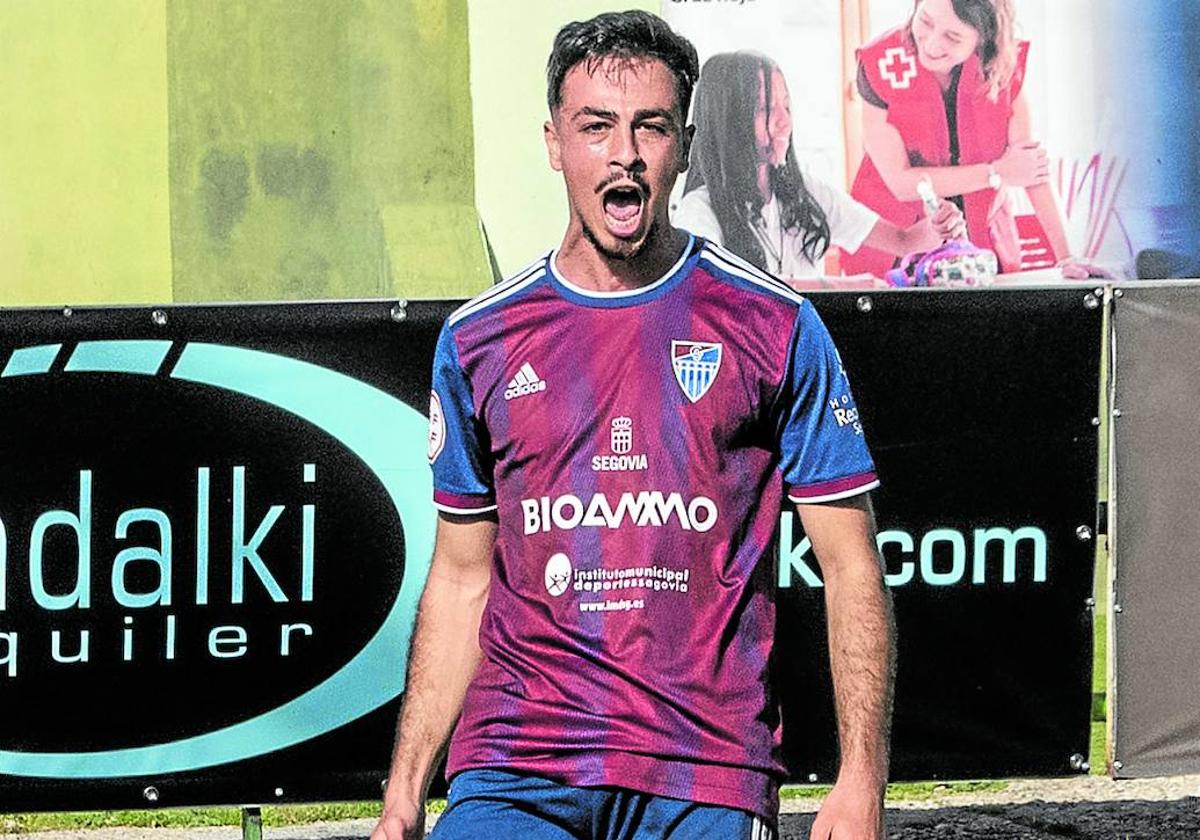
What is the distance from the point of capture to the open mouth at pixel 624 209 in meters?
3.99

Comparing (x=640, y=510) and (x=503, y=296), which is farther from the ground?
(x=503, y=296)

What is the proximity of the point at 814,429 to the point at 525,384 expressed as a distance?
1.83 feet

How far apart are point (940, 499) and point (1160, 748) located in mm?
1162

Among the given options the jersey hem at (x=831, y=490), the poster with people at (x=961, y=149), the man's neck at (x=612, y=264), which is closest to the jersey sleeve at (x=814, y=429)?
the jersey hem at (x=831, y=490)

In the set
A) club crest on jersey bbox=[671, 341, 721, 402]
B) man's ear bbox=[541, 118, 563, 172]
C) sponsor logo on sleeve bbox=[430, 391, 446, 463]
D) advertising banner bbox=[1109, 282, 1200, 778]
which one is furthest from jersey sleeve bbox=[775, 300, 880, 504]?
advertising banner bbox=[1109, 282, 1200, 778]

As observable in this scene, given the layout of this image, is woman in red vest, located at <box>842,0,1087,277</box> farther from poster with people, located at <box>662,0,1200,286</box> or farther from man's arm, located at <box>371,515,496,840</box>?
man's arm, located at <box>371,515,496,840</box>

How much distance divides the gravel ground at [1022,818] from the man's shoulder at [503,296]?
12.6ft

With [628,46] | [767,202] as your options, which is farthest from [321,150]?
[628,46]

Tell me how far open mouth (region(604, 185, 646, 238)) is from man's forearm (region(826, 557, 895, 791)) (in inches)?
30.4

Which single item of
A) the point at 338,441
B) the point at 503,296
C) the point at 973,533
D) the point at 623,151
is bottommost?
the point at 973,533

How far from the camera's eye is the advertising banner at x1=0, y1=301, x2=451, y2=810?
6527mm

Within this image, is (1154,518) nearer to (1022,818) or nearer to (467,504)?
(1022,818)

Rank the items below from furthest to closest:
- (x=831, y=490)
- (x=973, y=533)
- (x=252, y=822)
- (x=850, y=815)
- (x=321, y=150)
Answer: (x=321, y=150) → (x=973, y=533) → (x=252, y=822) → (x=831, y=490) → (x=850, y=815)

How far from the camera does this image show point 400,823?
4098 millimetres
